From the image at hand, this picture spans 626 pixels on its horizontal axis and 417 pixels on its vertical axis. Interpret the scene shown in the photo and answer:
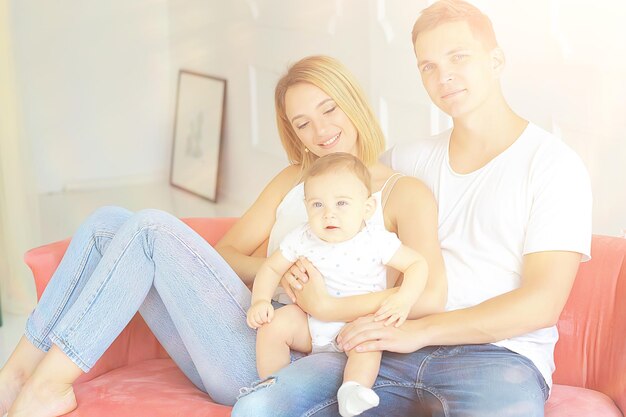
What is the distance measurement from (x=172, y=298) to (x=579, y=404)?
851mm

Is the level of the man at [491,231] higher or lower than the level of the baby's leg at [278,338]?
higher

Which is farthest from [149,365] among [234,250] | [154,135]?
[154,135]

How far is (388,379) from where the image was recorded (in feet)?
6.00

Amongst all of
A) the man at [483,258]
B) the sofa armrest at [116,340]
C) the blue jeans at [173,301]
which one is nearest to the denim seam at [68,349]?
the blue jeans at [173,301]

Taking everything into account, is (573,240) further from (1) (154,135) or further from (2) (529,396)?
(1) (154,135)

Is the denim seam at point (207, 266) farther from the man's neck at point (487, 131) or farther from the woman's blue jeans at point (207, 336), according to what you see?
the man's neck at point (487, 131)

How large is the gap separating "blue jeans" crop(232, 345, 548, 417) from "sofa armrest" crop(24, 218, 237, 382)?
59cm

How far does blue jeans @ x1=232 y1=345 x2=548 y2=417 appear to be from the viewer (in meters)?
1.69

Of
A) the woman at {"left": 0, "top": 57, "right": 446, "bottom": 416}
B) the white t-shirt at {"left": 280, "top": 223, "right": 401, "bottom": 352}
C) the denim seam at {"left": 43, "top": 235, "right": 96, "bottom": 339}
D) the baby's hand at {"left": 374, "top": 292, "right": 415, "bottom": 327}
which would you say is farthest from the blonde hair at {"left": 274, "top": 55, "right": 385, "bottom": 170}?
the denim seam at {"left": 43, "top": 235, "right": 96, "bottom": 339}

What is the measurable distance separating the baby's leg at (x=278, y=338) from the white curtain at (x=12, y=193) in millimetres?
2089

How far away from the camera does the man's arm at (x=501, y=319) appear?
1788 mm

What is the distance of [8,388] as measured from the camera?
6.66 feet

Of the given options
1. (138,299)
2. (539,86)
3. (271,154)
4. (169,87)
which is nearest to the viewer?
(138,299)

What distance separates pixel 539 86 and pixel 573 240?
883mm
